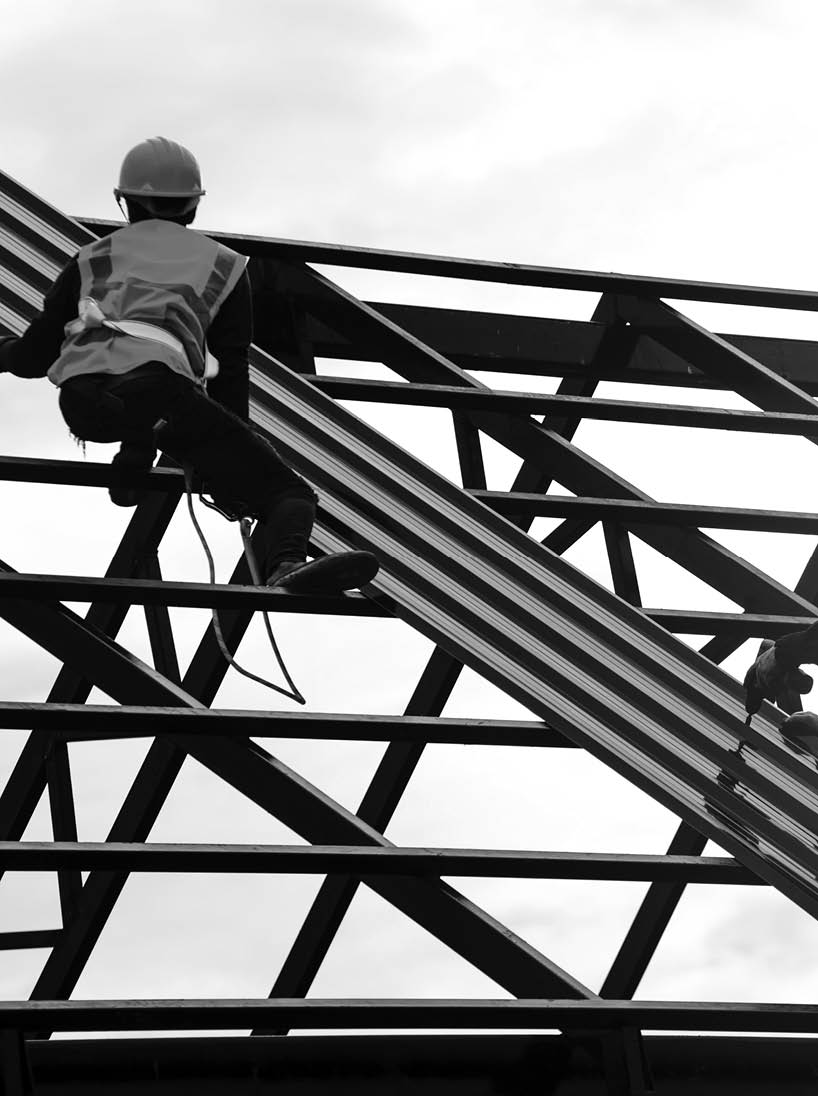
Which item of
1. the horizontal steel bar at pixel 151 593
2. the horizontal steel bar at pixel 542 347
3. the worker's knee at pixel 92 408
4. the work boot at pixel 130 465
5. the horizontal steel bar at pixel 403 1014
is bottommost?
the horizontal steel bar at pixel 403 1014

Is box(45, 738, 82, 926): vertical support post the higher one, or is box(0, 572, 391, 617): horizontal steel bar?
box(45, 738, 82, 926): vertical support post

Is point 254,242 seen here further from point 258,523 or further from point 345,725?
point 345,725

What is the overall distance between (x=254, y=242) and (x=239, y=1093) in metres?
3.85

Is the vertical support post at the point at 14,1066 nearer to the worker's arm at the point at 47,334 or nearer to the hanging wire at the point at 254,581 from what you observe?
the hanging wire at the point at 254,581

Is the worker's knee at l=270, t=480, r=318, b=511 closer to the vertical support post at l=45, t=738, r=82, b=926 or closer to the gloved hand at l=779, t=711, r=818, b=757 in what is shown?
the gloved hand at l=779, t=711, r=818, b=757

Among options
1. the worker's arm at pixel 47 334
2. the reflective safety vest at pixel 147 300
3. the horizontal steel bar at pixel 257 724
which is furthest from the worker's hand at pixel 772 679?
the worker's arm at pixel 47 334

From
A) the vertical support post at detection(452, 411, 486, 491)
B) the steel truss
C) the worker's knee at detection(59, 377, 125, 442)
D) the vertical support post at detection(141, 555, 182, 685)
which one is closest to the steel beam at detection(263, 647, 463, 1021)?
the steel truss

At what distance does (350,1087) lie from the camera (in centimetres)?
401

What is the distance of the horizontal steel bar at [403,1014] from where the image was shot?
3.71 meters

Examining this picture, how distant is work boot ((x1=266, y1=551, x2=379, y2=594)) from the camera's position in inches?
186

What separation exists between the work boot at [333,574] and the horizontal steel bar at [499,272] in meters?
2.34

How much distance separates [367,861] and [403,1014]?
45 cm

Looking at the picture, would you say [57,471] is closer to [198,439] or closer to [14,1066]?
[198,439]

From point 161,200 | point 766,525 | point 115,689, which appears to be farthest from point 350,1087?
point 766,525
